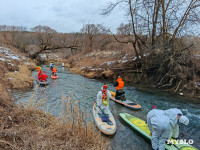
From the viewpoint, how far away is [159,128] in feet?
15.3

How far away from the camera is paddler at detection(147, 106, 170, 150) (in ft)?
15.2

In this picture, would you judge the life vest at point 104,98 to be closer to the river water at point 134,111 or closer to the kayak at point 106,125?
the kayak at point 106,125

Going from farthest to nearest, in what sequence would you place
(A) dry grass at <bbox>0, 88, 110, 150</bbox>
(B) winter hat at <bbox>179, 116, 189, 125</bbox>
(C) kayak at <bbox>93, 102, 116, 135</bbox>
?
(C) kayak at <bbox>93, 102, 116, 135</bbox> → (B) winter hat at <bbox>179, 116, 189, 125</bbox> → (A) dry grass at <bbox>0, 88, 110, 150</bbox>

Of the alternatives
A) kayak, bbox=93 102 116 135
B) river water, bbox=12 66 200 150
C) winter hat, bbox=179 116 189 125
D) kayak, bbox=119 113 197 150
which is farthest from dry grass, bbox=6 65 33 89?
winter hat, bbox=179 116 189 125

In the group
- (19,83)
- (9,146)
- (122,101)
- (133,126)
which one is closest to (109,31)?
(122,101)

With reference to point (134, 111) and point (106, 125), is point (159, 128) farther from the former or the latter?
point (134, 111)

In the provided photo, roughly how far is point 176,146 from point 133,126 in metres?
1.96

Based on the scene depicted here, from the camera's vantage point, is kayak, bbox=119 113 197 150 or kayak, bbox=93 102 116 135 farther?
kayak, bbox=93 102 116 135

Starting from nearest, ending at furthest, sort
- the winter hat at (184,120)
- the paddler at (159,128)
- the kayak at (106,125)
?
the winter hat at (184,120), the paddler at (159,128), the kayak at (106,125)

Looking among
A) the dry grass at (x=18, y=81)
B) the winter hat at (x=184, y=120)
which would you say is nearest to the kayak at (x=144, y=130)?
the winter hat at (x=184, y=120)

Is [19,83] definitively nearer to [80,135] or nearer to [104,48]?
Answer: [80,135]

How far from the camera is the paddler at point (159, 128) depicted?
4637 millimetres

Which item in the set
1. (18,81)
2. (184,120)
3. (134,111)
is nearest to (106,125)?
(184,120)

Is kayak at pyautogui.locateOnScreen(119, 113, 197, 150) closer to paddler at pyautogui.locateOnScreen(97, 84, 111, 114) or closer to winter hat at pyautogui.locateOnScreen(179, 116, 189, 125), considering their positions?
paddler at pyautogui.locateOnScreen(97, 84, 111, 114)
